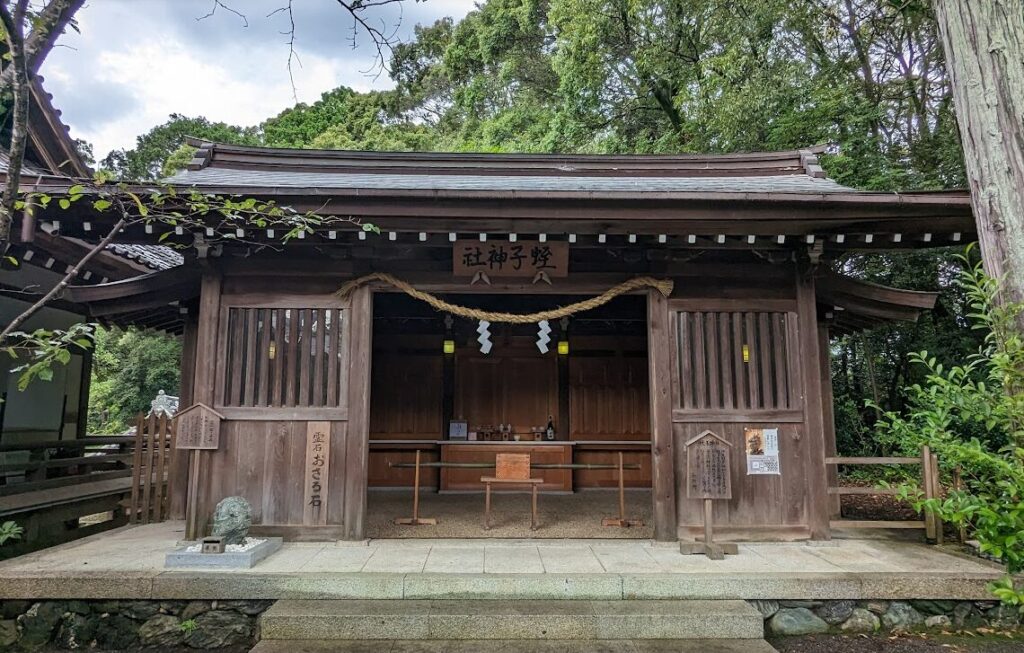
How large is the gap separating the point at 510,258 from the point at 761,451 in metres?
3.14

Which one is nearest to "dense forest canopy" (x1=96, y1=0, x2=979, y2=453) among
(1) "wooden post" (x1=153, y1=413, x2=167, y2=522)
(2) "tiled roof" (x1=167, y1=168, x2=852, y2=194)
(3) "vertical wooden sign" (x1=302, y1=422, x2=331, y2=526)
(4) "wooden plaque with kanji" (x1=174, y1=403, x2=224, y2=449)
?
(2) "tiled roof" (x1=167, y1=168, x2=852, y2=194)

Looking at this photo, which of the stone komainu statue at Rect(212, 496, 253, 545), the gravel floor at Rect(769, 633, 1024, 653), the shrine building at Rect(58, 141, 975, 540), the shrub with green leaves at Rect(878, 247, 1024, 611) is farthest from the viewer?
the shrine building at Rect(58, 141, 975, 540)

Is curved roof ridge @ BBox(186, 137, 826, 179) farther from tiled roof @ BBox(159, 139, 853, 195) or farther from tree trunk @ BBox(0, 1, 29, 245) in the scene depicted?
tree trunk @ BBox(0, 1, 29, 245)

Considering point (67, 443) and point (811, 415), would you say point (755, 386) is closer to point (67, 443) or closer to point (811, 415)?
point (811, 415)

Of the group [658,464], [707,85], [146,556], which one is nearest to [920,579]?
[658,464]

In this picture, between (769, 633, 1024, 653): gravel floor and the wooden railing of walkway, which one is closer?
(769, 633, 1024, 653): gravel floor

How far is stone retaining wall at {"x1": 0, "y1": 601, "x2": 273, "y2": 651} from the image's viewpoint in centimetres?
415

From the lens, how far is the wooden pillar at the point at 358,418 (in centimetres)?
534

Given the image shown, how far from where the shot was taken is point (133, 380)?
61.0 ft

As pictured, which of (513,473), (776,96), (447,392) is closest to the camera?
(513,473)

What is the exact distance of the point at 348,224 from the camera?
5.05 m

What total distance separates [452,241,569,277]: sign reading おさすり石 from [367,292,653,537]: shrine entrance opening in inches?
128

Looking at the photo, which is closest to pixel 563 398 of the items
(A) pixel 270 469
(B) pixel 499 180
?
(B) pixel 499 180

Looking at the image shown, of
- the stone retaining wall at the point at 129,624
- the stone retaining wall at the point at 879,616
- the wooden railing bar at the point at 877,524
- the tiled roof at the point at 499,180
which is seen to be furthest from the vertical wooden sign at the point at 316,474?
the wooden railing bar at the point at 877,524
